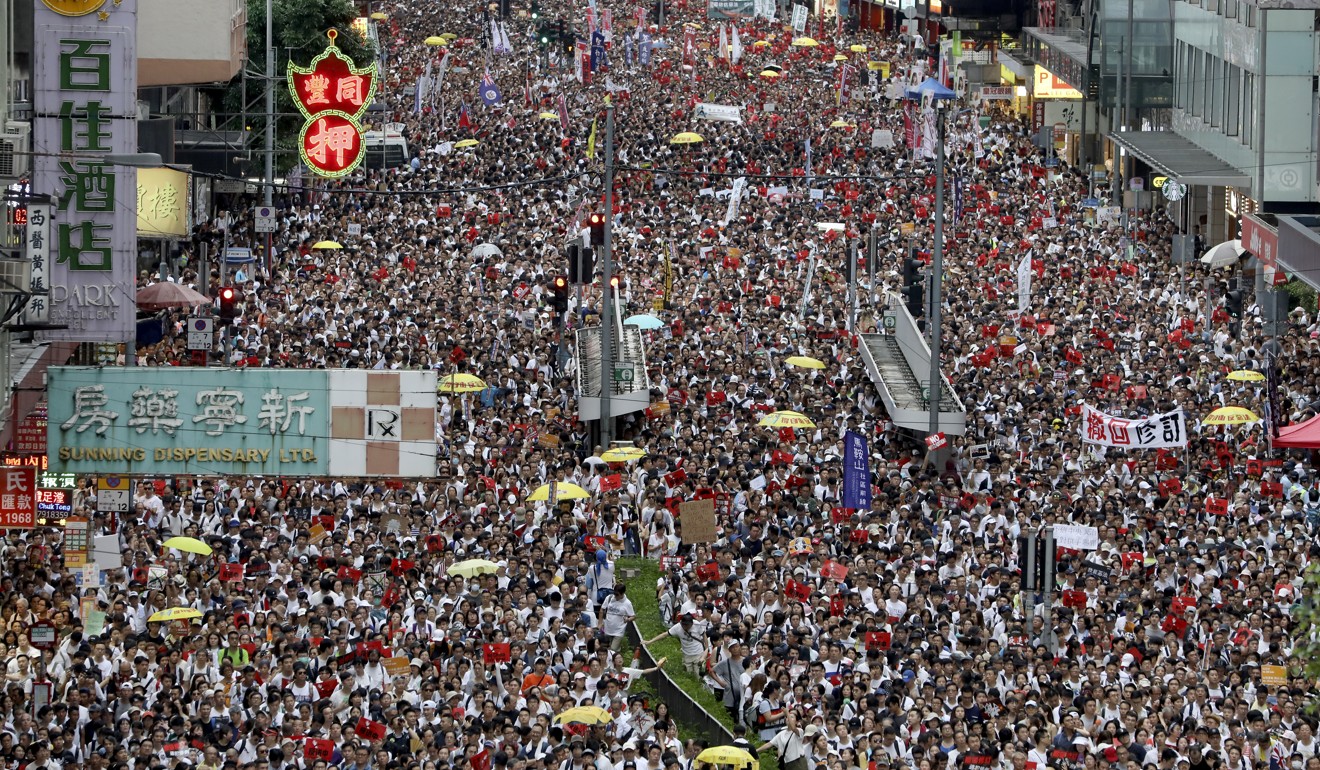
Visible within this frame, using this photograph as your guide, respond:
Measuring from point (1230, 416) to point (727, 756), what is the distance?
14.8 m

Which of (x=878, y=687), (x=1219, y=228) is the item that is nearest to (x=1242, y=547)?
(x=878, y=687)

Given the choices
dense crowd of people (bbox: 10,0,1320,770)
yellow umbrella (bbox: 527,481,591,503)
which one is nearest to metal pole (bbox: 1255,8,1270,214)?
dense crowd of people (bbox: 10,0,1320,770)

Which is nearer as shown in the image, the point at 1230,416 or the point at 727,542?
the point at 727,542

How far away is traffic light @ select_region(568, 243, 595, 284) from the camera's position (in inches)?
1453

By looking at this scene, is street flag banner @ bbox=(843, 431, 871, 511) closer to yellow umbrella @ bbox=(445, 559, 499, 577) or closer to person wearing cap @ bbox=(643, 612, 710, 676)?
person wearing cap @ bbox=(643, 612, 710, 676)

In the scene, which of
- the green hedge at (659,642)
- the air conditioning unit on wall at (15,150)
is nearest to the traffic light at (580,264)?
the green hedge at (659,642)

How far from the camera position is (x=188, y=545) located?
26984 millimetres

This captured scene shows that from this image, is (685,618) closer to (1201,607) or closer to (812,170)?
(1201,607)

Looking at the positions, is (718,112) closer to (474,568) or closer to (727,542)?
(727,542)

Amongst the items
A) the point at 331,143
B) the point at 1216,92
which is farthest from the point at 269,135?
the point at 1216,92

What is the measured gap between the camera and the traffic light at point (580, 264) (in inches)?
1453

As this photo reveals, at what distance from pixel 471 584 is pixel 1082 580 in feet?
21.7

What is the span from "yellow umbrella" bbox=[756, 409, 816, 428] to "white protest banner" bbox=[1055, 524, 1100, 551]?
7118mm

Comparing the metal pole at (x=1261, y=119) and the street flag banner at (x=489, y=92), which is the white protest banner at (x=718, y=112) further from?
the metal pole at (x=1261, y=119)
